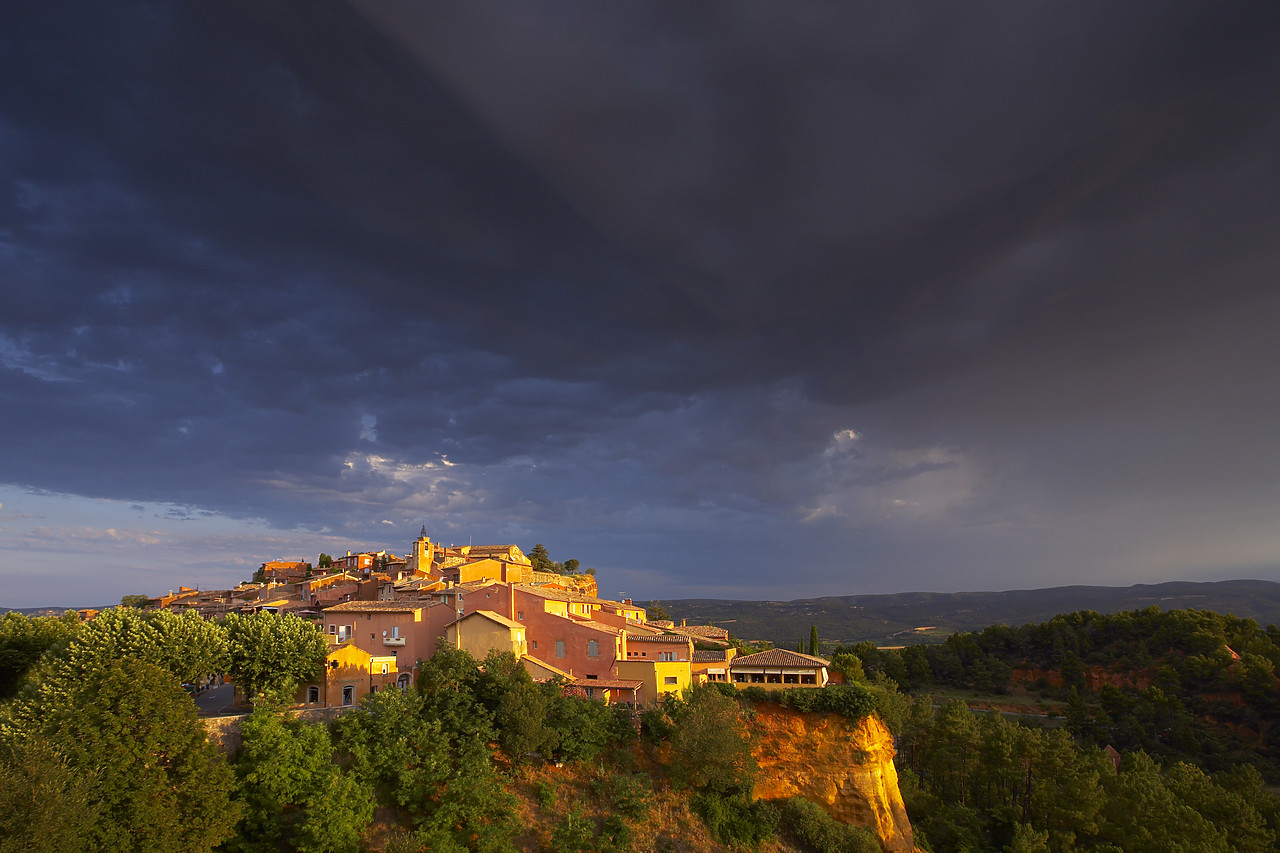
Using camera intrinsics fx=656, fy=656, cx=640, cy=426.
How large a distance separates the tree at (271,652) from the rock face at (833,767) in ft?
99.7

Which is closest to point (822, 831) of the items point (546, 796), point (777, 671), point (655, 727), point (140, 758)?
point (777, 671)

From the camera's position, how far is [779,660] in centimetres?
5019

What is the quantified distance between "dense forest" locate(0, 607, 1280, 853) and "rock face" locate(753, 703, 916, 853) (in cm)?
115

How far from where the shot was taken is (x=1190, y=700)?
269 ft

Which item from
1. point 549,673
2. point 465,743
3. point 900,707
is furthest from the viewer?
point 900,707

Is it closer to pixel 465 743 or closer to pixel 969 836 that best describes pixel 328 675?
pixel 465 743

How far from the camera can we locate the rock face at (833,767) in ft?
146

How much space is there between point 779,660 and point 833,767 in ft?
26.2

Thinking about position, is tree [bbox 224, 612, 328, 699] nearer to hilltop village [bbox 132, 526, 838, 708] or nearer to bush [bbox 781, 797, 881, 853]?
hilltop village [bbox 132, 526, 838, 708]

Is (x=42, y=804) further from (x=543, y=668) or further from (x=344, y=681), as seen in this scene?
(x=543, y=668)

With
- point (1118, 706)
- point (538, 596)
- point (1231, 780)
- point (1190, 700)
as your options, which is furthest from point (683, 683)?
point (1190, 700)

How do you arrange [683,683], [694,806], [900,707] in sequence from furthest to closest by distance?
[900,707], [683,683], [694,806]

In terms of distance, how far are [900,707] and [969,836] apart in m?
10.2

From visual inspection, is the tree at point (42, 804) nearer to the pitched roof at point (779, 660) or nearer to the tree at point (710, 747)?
the tree at point (710, 747)
